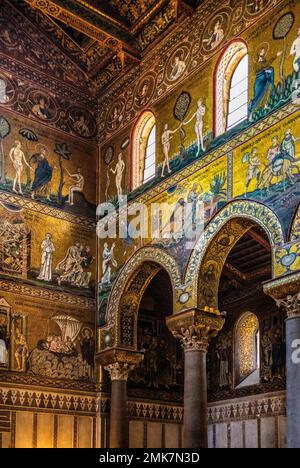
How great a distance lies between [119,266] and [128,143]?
3.48m

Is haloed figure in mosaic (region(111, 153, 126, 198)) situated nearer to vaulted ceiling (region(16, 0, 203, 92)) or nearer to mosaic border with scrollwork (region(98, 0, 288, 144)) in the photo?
mosaic border with scrollwork (region(98, 0, 288, 144))

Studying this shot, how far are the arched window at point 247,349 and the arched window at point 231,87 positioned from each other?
6.57 metres

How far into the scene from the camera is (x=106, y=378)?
19359mm

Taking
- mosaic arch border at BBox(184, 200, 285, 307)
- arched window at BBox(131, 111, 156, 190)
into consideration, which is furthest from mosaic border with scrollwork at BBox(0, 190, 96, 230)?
mosaic arch border at BBox(184, 200, 285, 307)

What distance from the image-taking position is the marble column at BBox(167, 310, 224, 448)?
15172 millimetres

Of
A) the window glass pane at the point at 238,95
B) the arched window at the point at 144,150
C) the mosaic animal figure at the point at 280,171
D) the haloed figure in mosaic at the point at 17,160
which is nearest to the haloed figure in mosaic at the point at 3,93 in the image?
the haloed figure in mosaic at the point at 17,160

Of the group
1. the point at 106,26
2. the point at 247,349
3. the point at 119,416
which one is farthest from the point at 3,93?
the point at 247,349

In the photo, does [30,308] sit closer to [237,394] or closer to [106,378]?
[106,378]

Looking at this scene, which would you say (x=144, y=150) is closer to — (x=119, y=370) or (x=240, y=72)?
(x=240, y=72)

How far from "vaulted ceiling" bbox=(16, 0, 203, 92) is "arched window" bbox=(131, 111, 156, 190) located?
1.92m

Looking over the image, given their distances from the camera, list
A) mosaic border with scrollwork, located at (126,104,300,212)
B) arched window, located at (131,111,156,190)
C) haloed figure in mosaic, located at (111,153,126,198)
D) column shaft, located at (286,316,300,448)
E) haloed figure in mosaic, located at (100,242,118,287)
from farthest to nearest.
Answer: haloed figure in mosaic, located at (111,153,126,198)
haloed figure in mosaic, located at (100,242,118,287)
arched window, located at (131,111,156,190)
mosaic border with scrollwork, located at (126,104,300,212)
column shaft, located at (286,316,300,448)

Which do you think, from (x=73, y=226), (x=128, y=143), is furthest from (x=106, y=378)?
(x=128, y=143)

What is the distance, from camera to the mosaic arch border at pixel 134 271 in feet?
55.2

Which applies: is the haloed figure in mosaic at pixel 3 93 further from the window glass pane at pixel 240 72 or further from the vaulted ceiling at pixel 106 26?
the window glass pane at pixel 240 72
